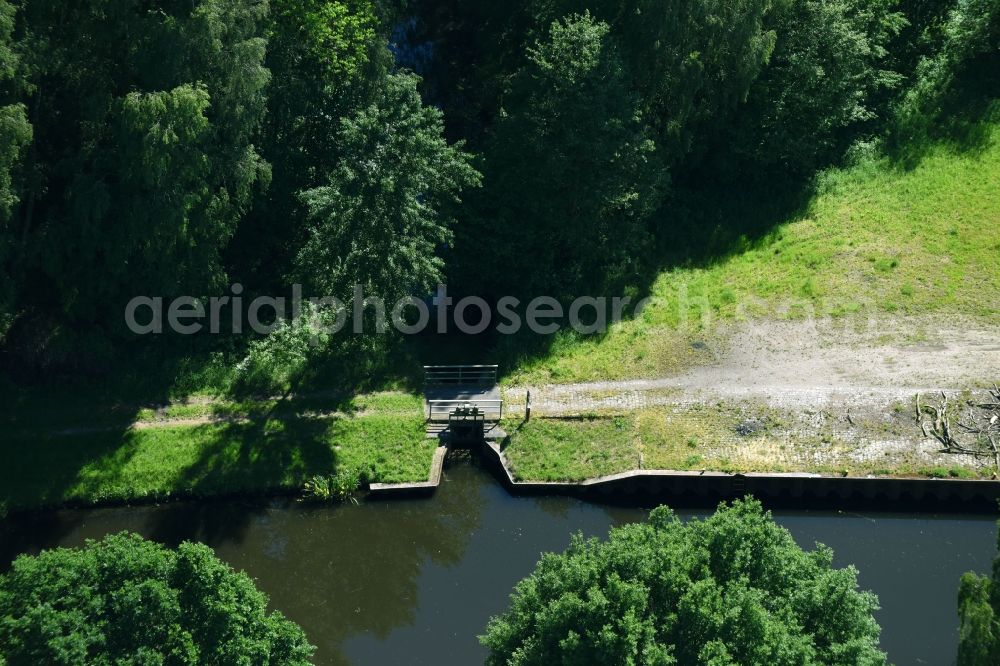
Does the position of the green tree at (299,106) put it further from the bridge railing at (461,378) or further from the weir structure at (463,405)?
the weir structure at (463,405)

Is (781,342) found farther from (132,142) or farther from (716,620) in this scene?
(132,142)

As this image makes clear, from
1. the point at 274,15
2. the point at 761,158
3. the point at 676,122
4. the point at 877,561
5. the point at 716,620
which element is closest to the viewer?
the point at 716,620

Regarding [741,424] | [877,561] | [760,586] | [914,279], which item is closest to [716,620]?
[760,586]

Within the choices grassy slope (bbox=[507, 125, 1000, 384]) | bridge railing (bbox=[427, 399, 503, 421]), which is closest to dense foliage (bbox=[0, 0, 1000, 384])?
grassy slope (bbox=[507, 125, 1000, 384])

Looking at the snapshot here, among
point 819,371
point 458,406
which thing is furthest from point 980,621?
point 458,406

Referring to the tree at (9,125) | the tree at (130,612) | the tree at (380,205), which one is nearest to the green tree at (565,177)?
the tree at (380,205)

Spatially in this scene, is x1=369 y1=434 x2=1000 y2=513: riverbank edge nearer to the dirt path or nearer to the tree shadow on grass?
the dirt path
